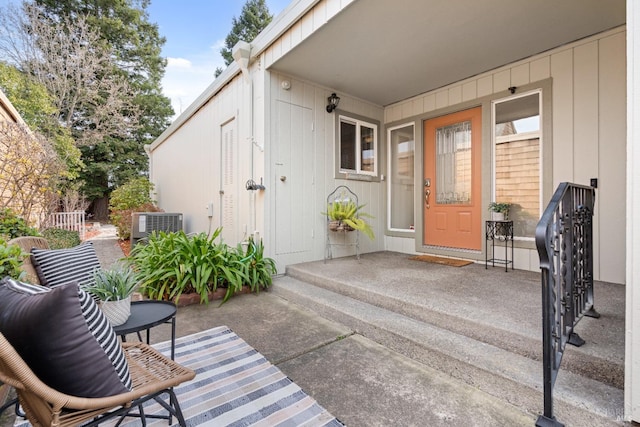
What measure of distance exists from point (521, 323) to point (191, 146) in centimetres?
701

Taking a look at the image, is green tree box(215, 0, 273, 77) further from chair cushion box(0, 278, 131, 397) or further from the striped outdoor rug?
chair cushion box(0, 278, 131, 397)

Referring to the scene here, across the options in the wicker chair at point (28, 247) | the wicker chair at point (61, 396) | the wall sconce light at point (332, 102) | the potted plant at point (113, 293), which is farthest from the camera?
the wall sconce light at point (332, 102)

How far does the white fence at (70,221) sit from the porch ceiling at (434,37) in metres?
7.89

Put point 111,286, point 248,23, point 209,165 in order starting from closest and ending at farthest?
point 111,286, point 209,165, point 248,23

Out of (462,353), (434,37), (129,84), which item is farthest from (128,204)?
(129,84)

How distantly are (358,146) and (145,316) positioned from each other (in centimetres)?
406

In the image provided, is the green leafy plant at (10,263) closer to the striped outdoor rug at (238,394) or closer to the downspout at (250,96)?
the striped outdoor rug at (238,394)

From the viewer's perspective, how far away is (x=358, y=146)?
5039mm

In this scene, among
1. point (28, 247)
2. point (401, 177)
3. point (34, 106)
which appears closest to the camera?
A: point (28, 247)

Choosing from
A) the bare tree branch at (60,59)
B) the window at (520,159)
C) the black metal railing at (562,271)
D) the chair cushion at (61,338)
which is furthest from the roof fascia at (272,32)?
the bare tree branch at (60,59)

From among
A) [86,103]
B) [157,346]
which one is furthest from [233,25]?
[157,346]

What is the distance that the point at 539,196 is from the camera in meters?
3.61

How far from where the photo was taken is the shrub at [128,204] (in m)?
7.90

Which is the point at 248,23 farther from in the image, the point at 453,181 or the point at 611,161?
the point at 611,161
